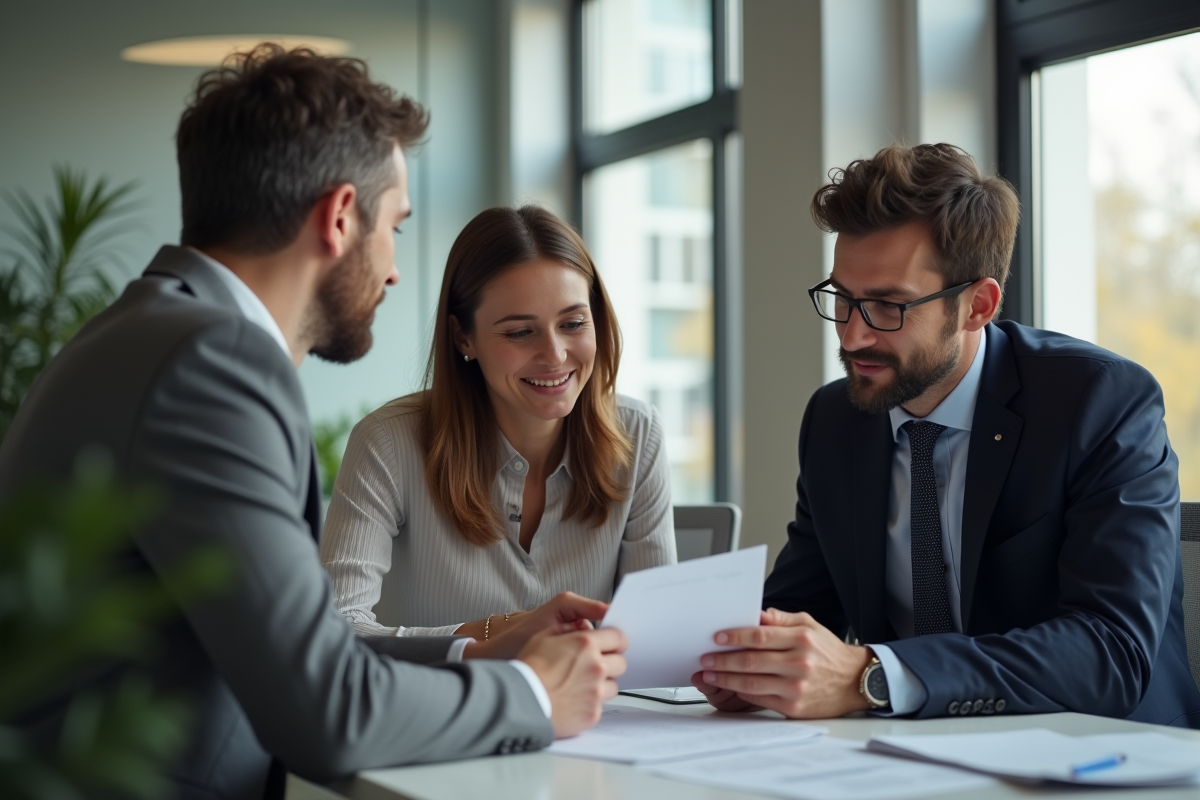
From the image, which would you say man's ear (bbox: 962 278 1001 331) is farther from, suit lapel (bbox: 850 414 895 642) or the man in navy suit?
suit lapel (bbox: 850 414 895 642)

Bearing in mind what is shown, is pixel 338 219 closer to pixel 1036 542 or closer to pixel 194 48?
pixel 1036 542

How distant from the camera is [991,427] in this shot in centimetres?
202

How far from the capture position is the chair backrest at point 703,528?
2660 millimetres

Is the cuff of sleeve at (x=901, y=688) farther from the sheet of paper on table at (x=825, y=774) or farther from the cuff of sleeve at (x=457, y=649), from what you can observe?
the cuff of sleeve at (x=457, y=649)

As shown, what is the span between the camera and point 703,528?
8.83 feet

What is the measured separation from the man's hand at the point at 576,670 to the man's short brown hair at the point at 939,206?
40.5 inches

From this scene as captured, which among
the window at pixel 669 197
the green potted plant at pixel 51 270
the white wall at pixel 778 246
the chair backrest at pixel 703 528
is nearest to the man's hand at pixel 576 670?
the chair backrest at pixel 703 528

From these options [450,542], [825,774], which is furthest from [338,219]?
[450,542]

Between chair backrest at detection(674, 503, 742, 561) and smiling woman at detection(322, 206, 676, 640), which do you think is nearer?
smiling woman at detection(322, 206, 676, 640)

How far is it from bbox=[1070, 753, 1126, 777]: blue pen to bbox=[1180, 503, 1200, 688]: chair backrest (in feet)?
2.86

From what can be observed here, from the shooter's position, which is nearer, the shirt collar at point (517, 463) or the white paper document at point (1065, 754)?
the white paper document at point (1065, 754)

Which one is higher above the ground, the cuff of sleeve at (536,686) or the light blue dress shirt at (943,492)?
the light blue dress shirt at (943,492)

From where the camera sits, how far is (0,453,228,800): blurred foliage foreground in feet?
1.35

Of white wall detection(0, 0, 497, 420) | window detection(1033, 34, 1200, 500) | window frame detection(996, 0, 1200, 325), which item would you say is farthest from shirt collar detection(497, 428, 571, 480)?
white wall detection(0, 0, 497, 420)
